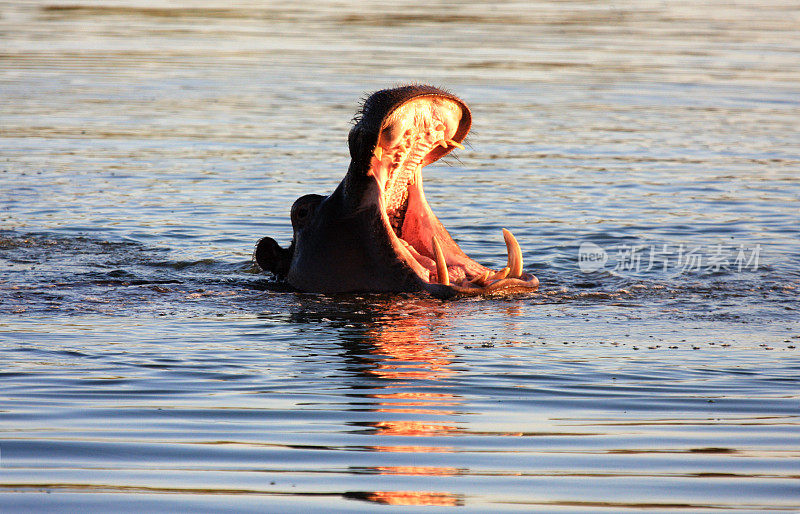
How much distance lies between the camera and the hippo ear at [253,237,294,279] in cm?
754

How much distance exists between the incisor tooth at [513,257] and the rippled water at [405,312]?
208 mm

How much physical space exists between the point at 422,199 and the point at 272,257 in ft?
3.51

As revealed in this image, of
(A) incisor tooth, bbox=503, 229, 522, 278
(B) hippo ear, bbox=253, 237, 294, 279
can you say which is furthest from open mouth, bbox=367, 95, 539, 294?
(B) hippo ear, bbox=253, 237, 294, 279

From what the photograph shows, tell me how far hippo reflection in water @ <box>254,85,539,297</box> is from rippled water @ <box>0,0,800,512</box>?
7.1 inches

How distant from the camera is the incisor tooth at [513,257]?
697 cm

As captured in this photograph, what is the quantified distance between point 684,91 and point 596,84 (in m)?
1.51

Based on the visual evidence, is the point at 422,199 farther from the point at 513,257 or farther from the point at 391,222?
the point at 513,257

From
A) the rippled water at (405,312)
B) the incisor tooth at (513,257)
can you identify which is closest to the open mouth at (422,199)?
the incisor tooth at (513,257)

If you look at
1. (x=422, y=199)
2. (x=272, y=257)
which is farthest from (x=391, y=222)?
Answer: (x=272, y=257)

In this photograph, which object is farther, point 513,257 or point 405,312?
point 513,257

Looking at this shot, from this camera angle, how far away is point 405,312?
688 cm

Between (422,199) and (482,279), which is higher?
(422,199)

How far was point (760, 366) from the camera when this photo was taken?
5750mm

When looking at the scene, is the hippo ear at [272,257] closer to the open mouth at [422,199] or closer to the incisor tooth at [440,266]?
the open mouth at [422,199]
